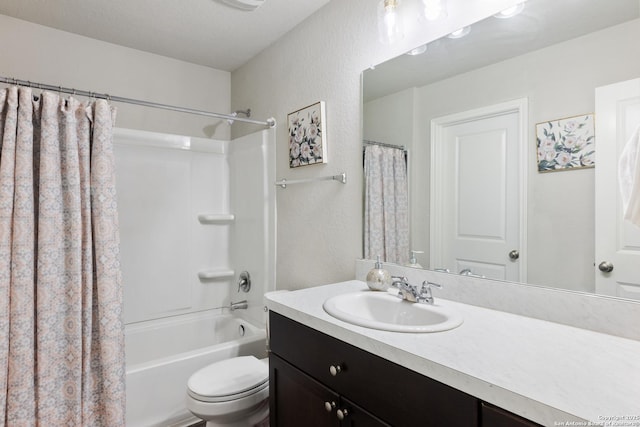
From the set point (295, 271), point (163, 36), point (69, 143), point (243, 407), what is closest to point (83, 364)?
point (243, 407)

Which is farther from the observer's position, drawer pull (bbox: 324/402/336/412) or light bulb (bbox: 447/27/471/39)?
light bulb (bbox: 447/27/471/39)

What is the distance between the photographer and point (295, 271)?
2.22m

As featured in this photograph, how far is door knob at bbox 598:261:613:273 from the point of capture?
39.2 inches

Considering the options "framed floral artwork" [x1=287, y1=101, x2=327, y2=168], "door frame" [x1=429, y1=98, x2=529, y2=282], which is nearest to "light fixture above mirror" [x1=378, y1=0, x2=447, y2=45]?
Result: "door frame" [x1=429, y1=98, x2=529, y2=282]

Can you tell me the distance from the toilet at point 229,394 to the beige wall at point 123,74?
191 centimetres

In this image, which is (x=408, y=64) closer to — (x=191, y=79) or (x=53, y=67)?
(x=191, y=79)

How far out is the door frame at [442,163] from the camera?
117cm

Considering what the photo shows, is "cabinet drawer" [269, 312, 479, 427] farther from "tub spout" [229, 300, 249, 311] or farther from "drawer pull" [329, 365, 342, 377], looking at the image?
"tub spout" [229, 300, 249, 311]

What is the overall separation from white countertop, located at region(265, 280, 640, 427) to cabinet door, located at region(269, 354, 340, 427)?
0.21m

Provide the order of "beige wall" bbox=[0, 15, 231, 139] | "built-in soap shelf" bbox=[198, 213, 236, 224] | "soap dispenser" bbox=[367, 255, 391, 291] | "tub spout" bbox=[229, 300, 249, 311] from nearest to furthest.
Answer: "soap dispenser" bbox=[367, 255, 391, 291], "beige wall" bbox=[0, 15, 231, 139], "tub spout" bbox=[229, 300, 249, 311], "built-in soap shelf" bbox=[198, 213, 236, 224]

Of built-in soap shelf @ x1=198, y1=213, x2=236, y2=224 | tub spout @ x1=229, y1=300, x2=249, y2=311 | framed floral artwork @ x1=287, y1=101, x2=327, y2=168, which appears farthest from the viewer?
built-in soap shelf @ x1=198, y1=213, x2=236, y2=224

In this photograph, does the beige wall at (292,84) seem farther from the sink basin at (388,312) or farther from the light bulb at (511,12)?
the sink basin at (388,312)

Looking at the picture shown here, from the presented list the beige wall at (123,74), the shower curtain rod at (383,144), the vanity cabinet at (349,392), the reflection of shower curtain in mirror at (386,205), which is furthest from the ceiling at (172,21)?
the vanity cabinet at (349,392)

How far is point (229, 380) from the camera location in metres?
1.63
